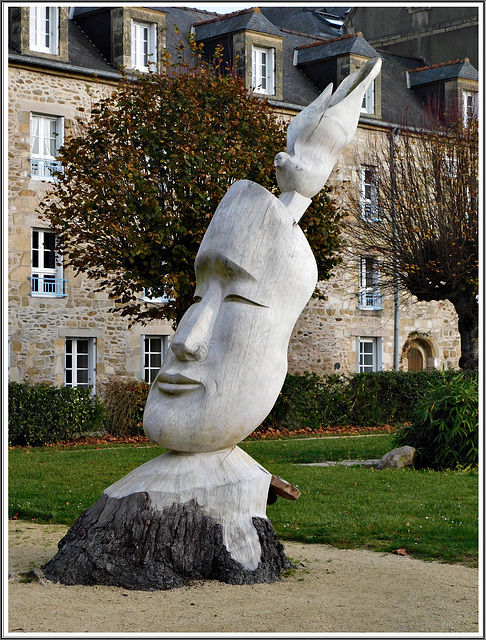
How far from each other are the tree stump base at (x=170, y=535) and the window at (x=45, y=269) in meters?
15.6

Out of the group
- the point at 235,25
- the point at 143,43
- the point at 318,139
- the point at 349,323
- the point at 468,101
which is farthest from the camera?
the point at 468,101

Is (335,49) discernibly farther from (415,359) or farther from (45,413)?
(45,413)

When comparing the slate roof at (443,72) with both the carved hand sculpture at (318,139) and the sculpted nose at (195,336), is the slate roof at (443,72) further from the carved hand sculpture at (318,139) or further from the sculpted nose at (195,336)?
the sculpted nose at (195,336)

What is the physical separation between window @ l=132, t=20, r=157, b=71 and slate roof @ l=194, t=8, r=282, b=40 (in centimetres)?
211

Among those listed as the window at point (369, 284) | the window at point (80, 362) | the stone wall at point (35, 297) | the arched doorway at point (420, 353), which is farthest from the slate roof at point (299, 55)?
the arched doorway at point (420, 353)

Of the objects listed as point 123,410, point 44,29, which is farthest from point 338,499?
→ point 44,29

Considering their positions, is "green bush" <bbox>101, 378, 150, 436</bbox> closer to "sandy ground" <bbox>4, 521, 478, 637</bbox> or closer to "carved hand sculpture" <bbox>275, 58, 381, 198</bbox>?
"sandy ground" <bbox>4, 521, 478, 637</bbox>

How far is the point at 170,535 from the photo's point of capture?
6102mm

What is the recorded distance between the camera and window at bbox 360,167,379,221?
23375mm

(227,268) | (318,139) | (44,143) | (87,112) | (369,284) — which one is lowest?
(227,268)

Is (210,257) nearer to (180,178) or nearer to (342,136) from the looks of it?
(342,136)

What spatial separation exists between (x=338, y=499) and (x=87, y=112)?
1425cm

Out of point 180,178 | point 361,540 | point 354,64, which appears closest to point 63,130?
point 180,178

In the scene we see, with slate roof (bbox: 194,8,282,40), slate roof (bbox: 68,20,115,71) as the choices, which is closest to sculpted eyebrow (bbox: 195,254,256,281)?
slate roof (bbox: 68,20,115,71)
